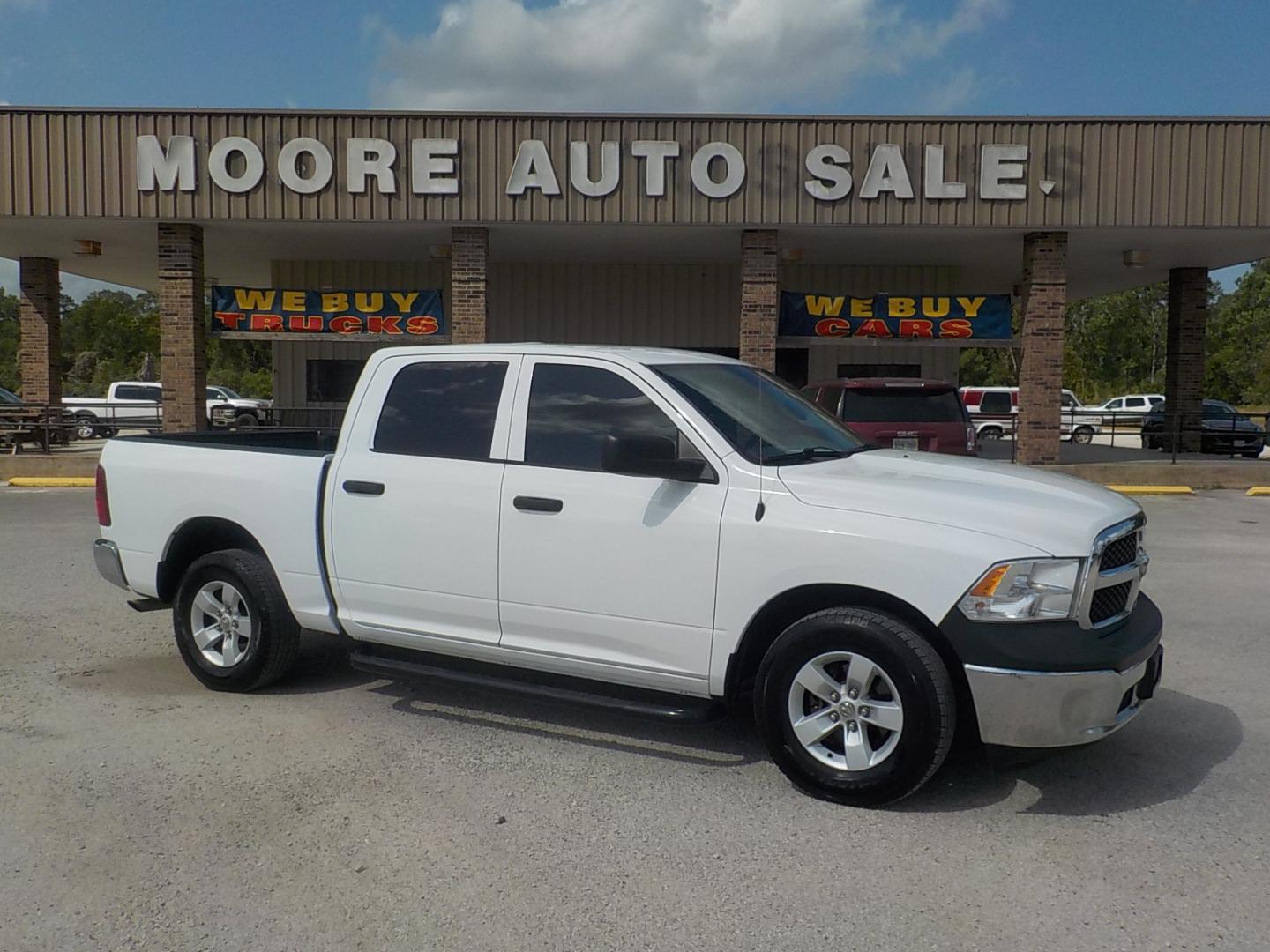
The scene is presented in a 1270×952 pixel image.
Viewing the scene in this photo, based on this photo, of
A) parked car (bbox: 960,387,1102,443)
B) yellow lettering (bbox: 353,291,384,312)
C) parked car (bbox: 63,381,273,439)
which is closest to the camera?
yellow lettering (bbox: 353,291,384,312)

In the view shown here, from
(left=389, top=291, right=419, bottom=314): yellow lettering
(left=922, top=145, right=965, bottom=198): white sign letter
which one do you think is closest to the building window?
(left=389, top=291, right=419, bottom=314): yellow lettering

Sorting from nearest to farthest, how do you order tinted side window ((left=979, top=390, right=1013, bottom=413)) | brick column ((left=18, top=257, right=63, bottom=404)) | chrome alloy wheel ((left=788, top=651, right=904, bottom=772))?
chrome alloy wheel ((left=788, top=651, right=904, bottom=772)), brick column ((left=18, top=257, right=63, bottom=404)), tinted side window ((left=979, top=390, right=1013, bottom=413))

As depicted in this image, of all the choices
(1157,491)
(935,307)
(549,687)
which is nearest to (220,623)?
(549,687)

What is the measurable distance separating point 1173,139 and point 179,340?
51.3ft

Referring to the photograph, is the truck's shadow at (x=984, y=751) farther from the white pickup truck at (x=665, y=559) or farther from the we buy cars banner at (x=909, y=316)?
the we buy cars banner at (x=909, y=316)

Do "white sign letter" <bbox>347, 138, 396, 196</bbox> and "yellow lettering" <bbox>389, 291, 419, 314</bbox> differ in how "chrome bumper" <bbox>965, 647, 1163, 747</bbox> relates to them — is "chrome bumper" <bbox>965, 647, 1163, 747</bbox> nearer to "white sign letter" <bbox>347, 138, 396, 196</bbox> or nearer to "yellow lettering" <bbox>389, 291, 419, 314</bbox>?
"white sign letter" <bbox>347, 138, 396, 196</bbox>

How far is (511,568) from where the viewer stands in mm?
5062

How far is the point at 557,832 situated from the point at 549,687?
3.17 ft

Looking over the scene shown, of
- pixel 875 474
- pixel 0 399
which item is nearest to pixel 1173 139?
pixel 875 474

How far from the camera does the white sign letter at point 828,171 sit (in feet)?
54.9

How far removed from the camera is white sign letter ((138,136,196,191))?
659 inches

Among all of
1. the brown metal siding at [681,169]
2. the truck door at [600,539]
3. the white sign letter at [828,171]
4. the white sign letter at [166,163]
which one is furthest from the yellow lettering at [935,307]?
the truck door at [600,539]

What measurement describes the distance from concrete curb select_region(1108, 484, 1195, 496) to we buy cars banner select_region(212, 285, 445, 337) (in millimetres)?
11208

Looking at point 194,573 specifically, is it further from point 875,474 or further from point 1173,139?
point 1173,139
